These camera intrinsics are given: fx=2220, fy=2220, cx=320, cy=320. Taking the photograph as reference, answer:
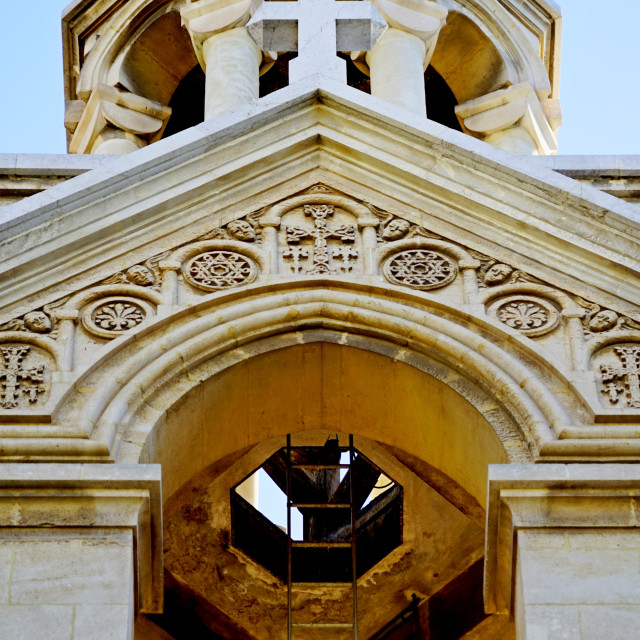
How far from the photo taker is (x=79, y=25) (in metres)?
19.8

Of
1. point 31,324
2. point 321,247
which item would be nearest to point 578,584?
point 321,247

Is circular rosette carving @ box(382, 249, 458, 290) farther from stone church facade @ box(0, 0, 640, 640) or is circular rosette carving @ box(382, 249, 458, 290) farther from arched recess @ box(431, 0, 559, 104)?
arched recess @ box(431, 0, 559, 104)

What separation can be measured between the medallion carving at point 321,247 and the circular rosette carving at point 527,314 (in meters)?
0.98

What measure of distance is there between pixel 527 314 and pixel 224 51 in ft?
18.6

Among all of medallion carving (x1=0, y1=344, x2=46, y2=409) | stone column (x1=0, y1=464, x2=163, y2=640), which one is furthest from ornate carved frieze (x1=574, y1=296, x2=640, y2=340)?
medallion carving (x1=0, y1=344, x2=46, y2=409)

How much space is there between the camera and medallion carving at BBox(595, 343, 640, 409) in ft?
40.8

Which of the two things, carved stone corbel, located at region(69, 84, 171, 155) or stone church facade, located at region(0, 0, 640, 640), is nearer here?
stone church facade, located at region(0, 0, 640, 640)

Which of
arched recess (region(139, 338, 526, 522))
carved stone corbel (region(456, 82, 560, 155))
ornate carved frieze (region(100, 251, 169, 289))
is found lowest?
arched recess (region(139, 338, 526, 522))

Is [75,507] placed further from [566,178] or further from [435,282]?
[566,178]

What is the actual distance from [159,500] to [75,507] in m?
0.45

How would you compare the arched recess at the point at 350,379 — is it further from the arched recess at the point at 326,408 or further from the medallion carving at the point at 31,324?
the medallion carving at the point at 31,324

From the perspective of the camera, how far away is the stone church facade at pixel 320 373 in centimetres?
1177

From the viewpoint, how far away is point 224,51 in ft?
58.9

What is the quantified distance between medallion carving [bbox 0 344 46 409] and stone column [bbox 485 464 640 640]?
2618 millimetres
